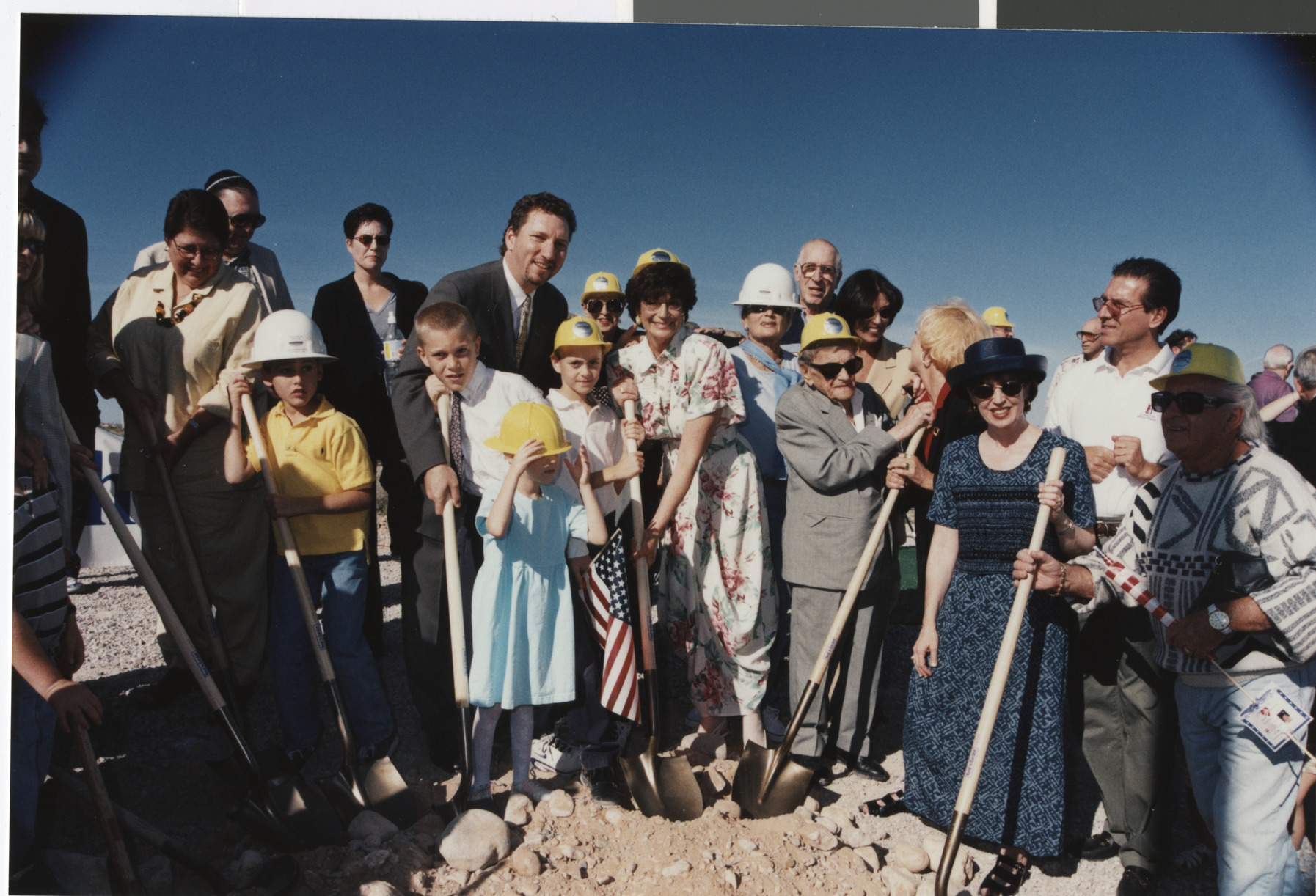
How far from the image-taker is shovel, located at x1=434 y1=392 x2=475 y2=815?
3334 mm

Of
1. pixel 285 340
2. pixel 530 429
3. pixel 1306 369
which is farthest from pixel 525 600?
pixel 1306 369

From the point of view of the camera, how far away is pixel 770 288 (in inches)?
165

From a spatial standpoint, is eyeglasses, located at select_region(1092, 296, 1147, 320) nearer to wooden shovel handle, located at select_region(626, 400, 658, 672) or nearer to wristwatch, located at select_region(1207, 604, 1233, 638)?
wristwatch, located at select_region(1207, 604, 1233, 638)

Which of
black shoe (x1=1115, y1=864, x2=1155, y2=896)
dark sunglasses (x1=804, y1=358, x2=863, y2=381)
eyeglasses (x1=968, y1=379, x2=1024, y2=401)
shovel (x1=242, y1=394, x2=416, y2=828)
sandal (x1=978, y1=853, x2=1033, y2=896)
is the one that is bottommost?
black shoe (x1=1115, y1=864, x2=1155, y2=896)

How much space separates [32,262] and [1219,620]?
4.56 m

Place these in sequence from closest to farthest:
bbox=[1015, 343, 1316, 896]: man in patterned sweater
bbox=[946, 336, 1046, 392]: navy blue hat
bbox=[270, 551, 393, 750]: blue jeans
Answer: bbox=[1015, 343, 1316, 896]: man in patterned sweater < bbox=[946, 336, 1046, 392]: navy blue hat < bbox=[270, 551, 393, 750]: blue jeans

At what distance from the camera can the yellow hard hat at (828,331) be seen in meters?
3.60

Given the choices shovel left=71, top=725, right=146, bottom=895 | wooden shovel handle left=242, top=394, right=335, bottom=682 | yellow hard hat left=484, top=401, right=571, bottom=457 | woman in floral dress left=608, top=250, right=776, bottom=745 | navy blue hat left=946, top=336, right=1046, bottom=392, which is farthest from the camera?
woman in floral dress left=608, top=250, right=776, bottom=745

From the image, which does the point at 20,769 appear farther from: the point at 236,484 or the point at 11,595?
the point at 236,484

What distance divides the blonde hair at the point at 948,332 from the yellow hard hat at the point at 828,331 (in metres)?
0.31

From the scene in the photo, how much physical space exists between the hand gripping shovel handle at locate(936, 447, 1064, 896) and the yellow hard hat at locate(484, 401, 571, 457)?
68.6 inches

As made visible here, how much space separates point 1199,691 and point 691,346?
2.27 metres

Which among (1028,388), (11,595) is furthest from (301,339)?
(1028,388)

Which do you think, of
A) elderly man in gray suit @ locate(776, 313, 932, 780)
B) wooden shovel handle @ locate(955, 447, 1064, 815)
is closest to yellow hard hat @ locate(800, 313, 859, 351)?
elderly man in gray suit @ locate(776, 313, 932, 780)
